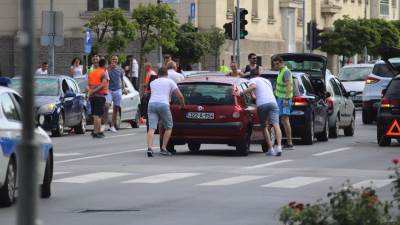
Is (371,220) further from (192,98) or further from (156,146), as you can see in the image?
(156,146)

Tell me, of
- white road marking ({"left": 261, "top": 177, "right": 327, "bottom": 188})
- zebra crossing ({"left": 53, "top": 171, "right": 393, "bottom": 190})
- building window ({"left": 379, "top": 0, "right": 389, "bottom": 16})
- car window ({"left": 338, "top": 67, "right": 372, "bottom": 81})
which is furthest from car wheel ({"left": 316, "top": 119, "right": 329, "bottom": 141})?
building window ({"left": 379, "top": 0, "right": 389, "bottom": 16})

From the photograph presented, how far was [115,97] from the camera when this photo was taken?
1254 inches

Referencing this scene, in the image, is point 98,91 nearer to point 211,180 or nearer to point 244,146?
point 244,146

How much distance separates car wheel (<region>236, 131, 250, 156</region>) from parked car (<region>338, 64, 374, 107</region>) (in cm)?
2441

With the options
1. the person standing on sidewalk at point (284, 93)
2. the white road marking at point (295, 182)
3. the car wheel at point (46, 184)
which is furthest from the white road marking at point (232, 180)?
the person standing on sidewalk at point (284, 93)

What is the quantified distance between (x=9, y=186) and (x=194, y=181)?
400 centimetres

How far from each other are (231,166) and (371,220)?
1135cm

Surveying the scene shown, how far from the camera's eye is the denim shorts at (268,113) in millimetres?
23344

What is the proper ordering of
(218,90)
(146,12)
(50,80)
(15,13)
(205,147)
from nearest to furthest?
(218,90) < (205,147) < (50,80) < (146,12) < (15,13)

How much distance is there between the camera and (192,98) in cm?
2311

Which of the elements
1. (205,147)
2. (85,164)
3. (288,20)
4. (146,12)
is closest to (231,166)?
(85,164)

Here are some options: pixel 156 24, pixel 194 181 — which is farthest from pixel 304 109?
pixel 156 24

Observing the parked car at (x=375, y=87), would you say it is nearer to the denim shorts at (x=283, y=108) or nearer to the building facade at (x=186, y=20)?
the denim shorts at (x=283, y=108)

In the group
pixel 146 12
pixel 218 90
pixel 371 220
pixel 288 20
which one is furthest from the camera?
pixel 288 20
